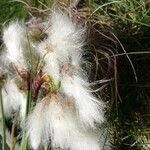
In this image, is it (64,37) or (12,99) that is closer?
(64,37)

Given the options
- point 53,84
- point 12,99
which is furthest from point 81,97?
point 12,99

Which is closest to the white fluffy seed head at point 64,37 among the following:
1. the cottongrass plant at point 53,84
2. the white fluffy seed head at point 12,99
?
the cottongrass plant at point 53,84

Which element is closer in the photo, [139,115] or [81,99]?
[81,99]

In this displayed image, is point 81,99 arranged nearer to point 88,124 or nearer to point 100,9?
point 88,124

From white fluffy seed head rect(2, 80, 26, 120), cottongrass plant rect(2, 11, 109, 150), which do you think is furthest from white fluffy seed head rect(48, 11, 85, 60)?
white fluffy seed head rect(2, 80, 26, 120)

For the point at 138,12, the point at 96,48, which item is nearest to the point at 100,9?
the point at 138,12

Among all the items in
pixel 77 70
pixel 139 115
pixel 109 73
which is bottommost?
pixel 139 115

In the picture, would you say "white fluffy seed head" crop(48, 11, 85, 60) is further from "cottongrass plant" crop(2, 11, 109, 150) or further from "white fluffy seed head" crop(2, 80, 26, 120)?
"white fluffy seed head" crop(2, 80, 26, 120)

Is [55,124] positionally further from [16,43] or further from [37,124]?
[16,43]
